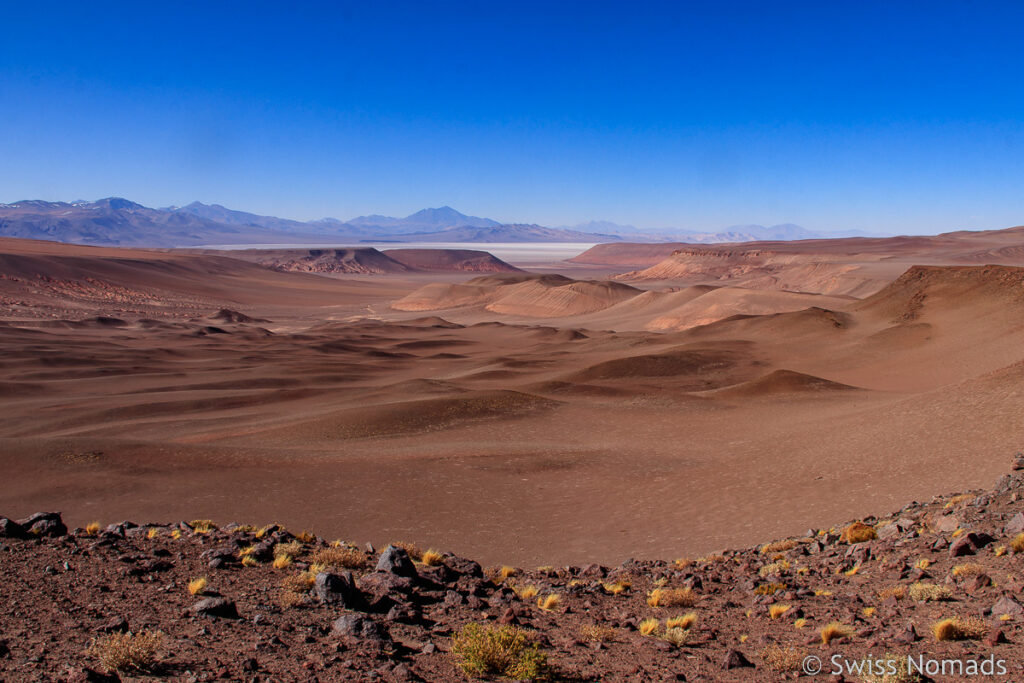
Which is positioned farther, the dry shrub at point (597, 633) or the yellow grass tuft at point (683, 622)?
the yellow grass tuft at point (683, 622)

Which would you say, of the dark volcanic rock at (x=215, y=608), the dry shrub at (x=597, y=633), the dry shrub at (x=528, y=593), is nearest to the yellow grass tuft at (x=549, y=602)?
the dry shrub at (x=528, y=593)

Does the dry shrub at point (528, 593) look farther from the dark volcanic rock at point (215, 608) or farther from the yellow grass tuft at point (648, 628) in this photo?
the dark volcanic rock at point (215, 608)

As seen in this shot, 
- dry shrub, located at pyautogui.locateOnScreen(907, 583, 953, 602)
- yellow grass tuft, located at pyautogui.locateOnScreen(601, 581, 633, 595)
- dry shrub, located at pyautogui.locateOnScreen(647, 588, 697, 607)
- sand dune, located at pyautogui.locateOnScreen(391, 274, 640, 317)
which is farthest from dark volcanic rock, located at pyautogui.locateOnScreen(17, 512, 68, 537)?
sand dune, located at pyautogui.locateOnScreen(391, 274, 640, 317)

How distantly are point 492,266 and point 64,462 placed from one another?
6568 inches

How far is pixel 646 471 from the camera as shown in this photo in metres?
15.6

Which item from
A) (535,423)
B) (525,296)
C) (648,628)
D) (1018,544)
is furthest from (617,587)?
(525,296)

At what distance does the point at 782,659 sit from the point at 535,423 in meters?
15.7

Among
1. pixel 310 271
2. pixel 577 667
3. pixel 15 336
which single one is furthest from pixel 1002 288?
pixel 310 271

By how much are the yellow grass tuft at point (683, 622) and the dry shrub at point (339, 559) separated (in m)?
3.45

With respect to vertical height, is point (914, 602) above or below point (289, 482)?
above

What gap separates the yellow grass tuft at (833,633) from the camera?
5863 millimetres

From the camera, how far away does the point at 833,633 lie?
593 cm

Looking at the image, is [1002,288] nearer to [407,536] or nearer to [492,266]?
[407,536]

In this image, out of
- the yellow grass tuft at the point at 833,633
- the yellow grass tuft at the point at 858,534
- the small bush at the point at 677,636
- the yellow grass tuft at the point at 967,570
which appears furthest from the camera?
the yellow grass tuft at the point at 858,534
